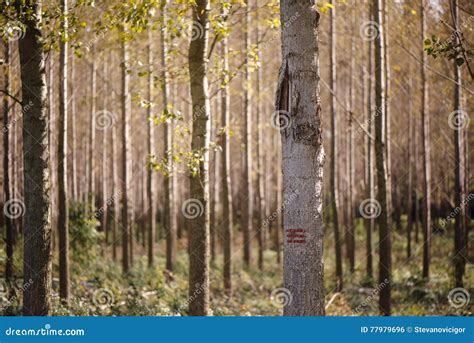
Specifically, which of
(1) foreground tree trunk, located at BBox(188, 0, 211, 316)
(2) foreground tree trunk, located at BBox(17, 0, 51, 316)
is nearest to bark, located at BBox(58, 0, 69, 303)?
(2) foreground tree trunk, located at BBox(17, 0, 51, 316)

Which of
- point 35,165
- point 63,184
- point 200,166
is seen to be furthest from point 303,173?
point 63,184

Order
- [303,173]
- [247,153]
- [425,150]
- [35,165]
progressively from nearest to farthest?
[303,173] → [35,165] → [425,150] → [247,153]

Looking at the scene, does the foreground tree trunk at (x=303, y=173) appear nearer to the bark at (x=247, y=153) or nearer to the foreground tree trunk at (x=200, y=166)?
the foreground tree trunk at (x=200, y=166)

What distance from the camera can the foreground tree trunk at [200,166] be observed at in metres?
7.05

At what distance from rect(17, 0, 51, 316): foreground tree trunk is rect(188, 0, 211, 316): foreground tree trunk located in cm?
192

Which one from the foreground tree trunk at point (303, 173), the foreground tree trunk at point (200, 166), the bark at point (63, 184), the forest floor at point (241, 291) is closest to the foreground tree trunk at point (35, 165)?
the forest floor at point (241, 291)

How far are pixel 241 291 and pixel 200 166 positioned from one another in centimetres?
721

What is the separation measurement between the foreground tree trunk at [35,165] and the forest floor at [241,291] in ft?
4.34

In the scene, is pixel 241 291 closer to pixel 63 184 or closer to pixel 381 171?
pixel 63 184

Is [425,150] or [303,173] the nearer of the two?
[303,173]

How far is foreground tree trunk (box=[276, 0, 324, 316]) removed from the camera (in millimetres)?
4234

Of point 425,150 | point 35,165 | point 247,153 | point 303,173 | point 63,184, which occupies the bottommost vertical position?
point 303,173

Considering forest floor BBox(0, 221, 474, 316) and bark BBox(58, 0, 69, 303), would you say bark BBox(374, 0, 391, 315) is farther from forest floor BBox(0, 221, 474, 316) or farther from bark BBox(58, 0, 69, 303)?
bark BBox(58, 0, 69, 303)

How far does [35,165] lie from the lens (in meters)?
6.12
